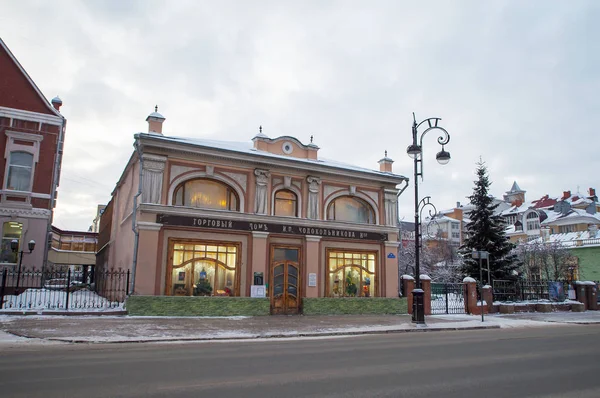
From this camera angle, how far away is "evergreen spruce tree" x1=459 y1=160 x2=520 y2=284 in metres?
32.9

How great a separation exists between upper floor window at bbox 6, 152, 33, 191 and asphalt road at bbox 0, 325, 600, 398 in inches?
653

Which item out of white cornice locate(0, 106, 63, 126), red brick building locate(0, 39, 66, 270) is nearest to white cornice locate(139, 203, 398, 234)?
red brick building locate(0, 39, 66, 270)

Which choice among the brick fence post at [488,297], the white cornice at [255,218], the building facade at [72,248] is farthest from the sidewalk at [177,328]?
the building facade at [72,248]

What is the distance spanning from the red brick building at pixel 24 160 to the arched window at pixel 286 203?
11844 millimetres

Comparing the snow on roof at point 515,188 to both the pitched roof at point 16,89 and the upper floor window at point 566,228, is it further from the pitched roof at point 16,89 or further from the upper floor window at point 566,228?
the pitched roof at point 16,89

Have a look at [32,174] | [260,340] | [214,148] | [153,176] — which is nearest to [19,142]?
[32,174]

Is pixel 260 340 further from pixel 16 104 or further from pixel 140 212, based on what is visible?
pixel 16 104

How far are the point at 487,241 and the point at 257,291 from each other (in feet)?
61.7

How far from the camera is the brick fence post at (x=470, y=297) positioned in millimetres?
25453

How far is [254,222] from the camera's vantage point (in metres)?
22.9

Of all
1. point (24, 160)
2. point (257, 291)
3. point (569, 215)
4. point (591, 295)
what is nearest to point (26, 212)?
point (24, 160)

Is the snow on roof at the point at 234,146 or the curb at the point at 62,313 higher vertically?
the snow on roof at the point at 234,146

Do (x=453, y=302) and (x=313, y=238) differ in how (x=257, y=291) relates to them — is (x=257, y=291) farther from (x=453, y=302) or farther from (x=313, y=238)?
(x=453, y=302)

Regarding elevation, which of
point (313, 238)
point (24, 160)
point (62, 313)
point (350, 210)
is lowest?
point (62, 313)
